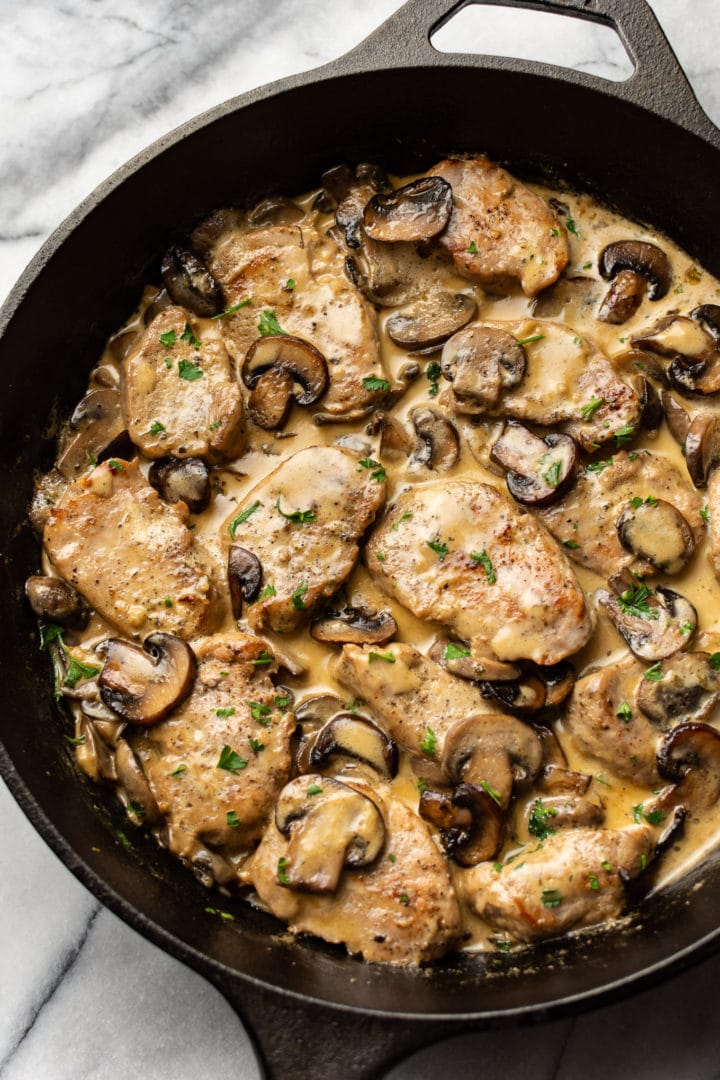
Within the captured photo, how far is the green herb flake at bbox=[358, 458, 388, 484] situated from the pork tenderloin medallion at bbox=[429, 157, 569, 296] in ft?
2.74

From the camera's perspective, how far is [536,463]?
3.93 m

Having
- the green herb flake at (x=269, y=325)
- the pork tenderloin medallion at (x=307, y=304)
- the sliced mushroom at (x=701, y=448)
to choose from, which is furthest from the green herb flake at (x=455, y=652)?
the green herb flake at (x=269, y=325)

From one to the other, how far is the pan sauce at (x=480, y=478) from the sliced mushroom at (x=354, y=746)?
0.30 ft

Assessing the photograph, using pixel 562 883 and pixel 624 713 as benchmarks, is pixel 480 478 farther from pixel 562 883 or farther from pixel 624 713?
pixel 562 883

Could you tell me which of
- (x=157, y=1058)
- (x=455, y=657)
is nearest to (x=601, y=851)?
(x=455, y=657)

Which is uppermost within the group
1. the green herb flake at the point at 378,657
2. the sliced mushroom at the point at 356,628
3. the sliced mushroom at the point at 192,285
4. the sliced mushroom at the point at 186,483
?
the sliced mushroom at the point at 192,285

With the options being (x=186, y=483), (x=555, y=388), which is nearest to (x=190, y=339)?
(x=186, y=483)

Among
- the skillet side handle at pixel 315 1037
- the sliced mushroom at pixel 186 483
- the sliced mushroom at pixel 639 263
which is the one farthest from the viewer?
the sliced mushroom at pixel 639 263

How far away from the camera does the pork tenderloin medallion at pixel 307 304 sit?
4066 millimetres

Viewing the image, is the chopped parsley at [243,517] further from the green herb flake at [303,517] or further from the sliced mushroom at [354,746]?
the sliced mushroom at [354,746]

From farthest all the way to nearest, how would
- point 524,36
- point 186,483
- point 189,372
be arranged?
1. point 524,36
2. point 189,372
3. point 186,483

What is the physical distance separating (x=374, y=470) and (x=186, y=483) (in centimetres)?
67

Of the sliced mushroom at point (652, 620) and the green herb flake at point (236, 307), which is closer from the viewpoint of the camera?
the sliced mushroom at point (652, 620)

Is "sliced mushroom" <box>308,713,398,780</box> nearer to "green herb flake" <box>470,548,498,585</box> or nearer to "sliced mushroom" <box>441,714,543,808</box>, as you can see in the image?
"sliced mushroom" <box>441,714,543,808</box>
